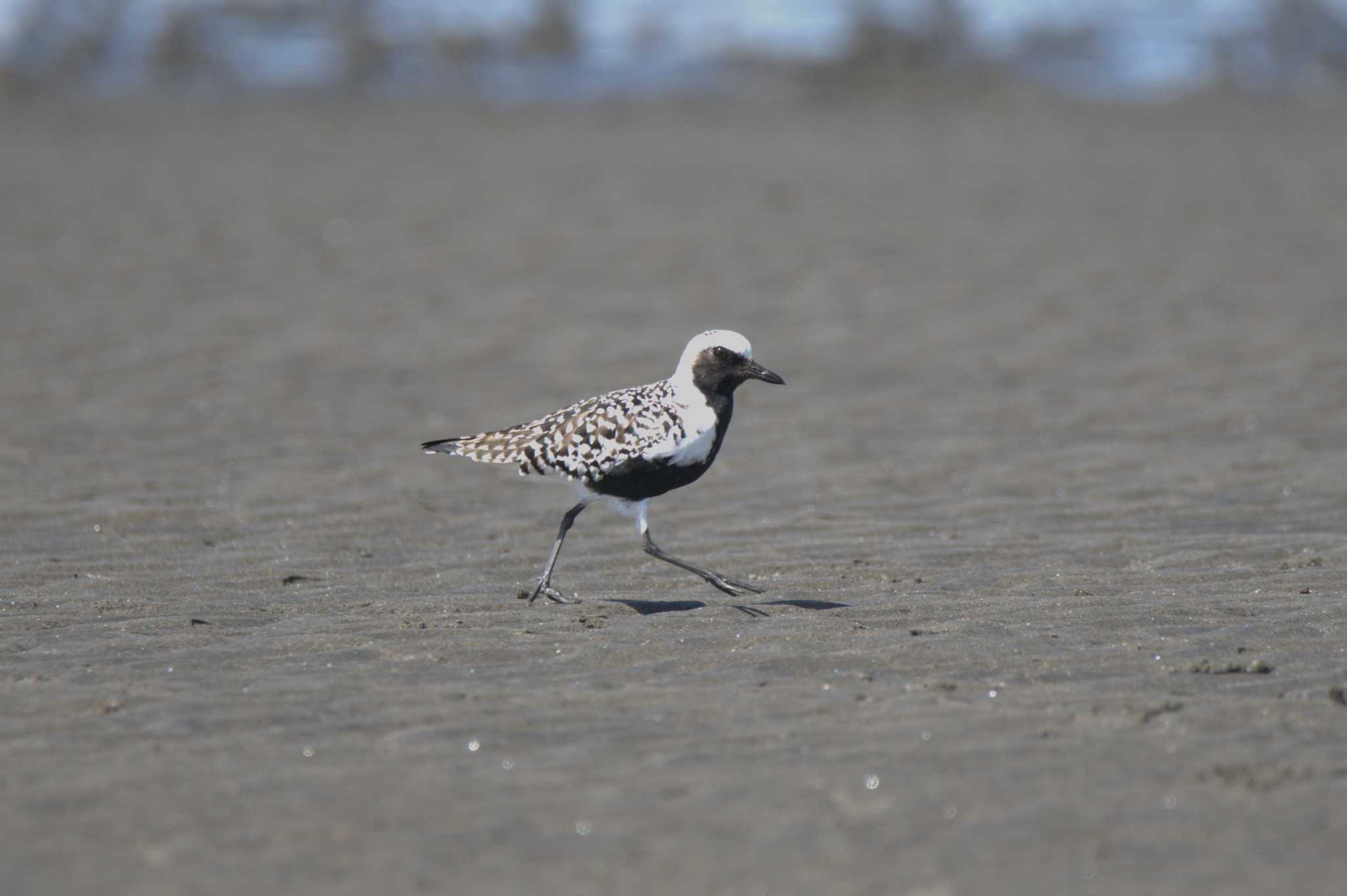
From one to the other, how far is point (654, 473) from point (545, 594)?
0.77 m

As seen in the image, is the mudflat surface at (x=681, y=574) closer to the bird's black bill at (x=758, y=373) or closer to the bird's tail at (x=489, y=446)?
the bird's tail at (x=489, y=446)

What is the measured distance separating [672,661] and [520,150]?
2566cm

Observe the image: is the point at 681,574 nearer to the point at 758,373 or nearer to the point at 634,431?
the point at 634,431

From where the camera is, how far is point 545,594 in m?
8.59

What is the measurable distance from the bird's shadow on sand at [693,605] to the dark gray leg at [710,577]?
14cm

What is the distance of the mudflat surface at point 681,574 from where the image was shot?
564 centimetres

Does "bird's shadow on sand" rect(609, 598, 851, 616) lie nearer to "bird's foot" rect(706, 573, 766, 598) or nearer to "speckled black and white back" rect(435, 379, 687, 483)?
"bird's foot" rect(706, 573, 766, 598)

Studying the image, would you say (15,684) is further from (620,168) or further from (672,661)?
(620,168)

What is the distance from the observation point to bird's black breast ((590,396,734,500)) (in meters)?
8.50

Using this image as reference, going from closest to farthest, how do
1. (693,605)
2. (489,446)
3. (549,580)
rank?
(693,605) < (549,580) < (489,446)

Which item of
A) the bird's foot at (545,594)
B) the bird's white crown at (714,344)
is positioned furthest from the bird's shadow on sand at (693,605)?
the bird's white crown at (714,344)

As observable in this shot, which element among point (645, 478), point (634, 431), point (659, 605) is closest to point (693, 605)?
point (659, 605)

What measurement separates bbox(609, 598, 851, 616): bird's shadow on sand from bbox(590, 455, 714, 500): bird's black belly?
0.52 m

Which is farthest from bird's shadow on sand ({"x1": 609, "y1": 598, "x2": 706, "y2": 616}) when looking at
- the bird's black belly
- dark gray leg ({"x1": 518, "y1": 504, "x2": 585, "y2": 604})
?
the bird's black belly
